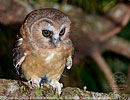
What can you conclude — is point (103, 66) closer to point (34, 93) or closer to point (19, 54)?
point (19, 54)

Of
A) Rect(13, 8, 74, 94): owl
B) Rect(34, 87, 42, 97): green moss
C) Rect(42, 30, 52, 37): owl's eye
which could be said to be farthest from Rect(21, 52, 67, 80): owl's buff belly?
Rect(34, 87, 42, 97): green moss

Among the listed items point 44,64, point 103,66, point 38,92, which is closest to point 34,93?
point 38,92

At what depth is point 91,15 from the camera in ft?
10.3

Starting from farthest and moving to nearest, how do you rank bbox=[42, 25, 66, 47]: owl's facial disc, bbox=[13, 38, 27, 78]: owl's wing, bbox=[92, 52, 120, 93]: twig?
bbox=[92, 52, 120, 93]: twig, bbox=[13, 38, 27, 78]: owl's wing, bbox=[42, 25, 66, 47]: owl's facial disc

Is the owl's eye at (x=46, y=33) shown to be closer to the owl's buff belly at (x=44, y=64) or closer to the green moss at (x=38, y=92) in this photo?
the owl's buff belly at (x=44, y=64)

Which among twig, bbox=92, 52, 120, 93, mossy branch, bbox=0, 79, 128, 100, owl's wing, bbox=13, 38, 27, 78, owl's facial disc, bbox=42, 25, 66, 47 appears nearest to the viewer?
mossy branch, bbox=0, 79, 128, 100

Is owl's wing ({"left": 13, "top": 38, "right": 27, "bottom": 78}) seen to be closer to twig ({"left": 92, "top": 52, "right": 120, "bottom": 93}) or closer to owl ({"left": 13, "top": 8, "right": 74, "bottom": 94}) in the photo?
owl ({"left": 13, "top": 8, "right": 74, "bottom": 94})

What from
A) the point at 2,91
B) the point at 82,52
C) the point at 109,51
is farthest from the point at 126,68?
the point at 2,91

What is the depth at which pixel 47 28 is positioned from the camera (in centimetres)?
181

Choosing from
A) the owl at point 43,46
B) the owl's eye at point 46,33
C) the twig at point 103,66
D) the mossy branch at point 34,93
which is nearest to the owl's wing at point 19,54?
the owl at point 43,46

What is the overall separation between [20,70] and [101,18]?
1462 mm

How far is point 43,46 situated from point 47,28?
15 centimetres

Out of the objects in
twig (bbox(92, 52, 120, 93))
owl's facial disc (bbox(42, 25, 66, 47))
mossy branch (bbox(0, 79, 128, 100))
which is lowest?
mossy branch (bbox(0, 79, 128, 100))

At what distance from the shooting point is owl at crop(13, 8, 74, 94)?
183 cm
